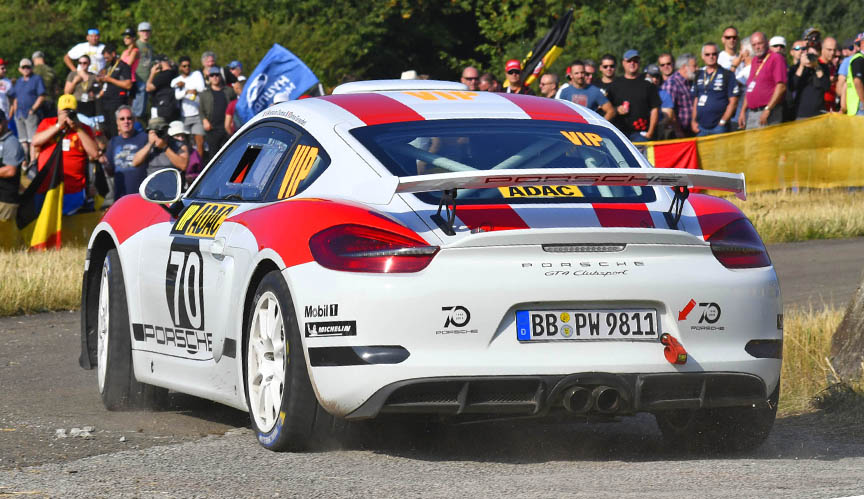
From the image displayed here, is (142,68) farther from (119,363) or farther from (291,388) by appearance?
(291,388)

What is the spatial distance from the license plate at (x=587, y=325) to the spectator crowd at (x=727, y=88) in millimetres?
12224

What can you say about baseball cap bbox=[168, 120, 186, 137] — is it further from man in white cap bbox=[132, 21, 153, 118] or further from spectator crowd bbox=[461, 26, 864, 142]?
man in white cap bbox=[132, 21, 153, 118]

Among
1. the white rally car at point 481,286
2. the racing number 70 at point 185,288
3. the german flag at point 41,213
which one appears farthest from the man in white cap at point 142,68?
the white rally car at point 481,286

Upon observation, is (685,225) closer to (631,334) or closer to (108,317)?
(631,334)

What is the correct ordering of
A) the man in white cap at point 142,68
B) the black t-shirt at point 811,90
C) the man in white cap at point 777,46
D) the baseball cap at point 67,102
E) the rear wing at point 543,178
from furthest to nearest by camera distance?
the man in white cap at point 142,68, the black t-shirt at point 811,90, the man in white cap at point 777,46, the baseball cap at point 67,102, the rear wing at point 543,178

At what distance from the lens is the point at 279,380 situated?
614 cm

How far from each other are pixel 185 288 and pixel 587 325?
2105 mm

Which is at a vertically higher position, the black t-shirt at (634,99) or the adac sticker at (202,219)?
the adac sticker at (202,219)

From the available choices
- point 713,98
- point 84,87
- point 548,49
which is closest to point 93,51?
point 84,87

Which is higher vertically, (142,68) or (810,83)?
(810,83)

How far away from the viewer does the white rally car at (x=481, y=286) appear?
5672 mm

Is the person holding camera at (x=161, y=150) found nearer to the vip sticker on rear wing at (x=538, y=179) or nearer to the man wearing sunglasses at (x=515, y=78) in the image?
the man wearing sunglasses at (x=515, y=78)

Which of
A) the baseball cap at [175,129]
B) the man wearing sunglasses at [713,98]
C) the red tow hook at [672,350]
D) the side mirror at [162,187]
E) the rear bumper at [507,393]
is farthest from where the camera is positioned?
the man wearing sunglasses at [713,98]

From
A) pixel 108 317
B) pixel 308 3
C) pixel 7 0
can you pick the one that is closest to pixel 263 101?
pixel 108 317
